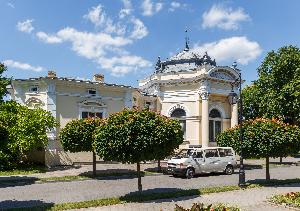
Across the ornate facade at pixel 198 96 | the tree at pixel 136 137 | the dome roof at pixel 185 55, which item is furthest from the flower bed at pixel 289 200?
the dome roof at pixel 185 55

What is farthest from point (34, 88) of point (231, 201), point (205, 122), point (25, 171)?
point (231, 201)

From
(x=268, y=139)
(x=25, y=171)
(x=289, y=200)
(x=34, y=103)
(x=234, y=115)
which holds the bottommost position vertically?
(x=25, y=171)

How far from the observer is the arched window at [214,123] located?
3706 cm

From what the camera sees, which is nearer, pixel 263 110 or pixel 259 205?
pixel 259 205

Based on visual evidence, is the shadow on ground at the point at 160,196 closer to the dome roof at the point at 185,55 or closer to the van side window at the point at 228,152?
the van side window at the point at 228,152

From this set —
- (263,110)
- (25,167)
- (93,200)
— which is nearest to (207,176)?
(93,200)

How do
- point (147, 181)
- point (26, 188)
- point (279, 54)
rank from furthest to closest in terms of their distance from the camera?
point (279, 54)
point (147, 181)
point (26, 188)

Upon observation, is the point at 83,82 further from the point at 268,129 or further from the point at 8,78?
the point at 268,129

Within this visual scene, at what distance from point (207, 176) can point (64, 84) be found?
13548 millimetres

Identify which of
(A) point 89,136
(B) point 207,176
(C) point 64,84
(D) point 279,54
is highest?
(D) point 279,54

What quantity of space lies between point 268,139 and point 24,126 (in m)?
16.1

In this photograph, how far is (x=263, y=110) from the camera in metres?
43.8

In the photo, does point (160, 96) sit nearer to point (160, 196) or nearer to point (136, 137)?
point (160, 196)

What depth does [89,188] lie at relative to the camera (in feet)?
63.8
